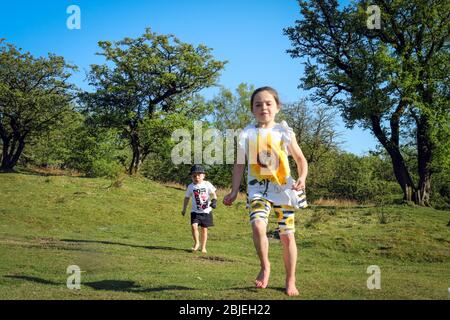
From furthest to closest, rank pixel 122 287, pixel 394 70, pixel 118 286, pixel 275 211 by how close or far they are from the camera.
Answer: pixel 394 70 < pixel 118 286 < pixel 122 287 < pixel 275 211

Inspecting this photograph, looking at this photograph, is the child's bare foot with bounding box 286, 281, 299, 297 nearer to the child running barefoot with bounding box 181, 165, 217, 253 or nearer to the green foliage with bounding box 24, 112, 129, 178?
the child running barefoot with bounding box 181, 165, 217, 253

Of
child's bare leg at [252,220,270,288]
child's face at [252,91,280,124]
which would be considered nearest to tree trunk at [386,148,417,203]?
Answer: child's face at [252,91,280,124]

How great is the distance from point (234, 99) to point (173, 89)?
61.9ft

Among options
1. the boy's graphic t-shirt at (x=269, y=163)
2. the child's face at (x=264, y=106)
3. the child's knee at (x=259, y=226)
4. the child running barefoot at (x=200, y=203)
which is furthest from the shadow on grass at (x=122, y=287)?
the child running barefoot at (x=200, y=203)

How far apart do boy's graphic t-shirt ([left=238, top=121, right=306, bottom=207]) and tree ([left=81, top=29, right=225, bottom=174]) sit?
127 ft

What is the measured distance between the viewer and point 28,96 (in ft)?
137

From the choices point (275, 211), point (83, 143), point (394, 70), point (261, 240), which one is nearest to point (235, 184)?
point (275, 211)

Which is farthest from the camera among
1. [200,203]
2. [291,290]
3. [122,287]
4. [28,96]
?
[28,96]

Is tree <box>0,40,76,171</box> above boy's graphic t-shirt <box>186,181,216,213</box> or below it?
above

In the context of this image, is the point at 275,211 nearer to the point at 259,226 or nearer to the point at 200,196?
the point at 259,226

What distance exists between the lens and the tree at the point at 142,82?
45.0m

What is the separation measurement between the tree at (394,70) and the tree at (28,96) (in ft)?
81.2

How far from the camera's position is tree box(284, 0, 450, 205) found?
28.0 m

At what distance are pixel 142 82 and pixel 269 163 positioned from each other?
40890 mm
